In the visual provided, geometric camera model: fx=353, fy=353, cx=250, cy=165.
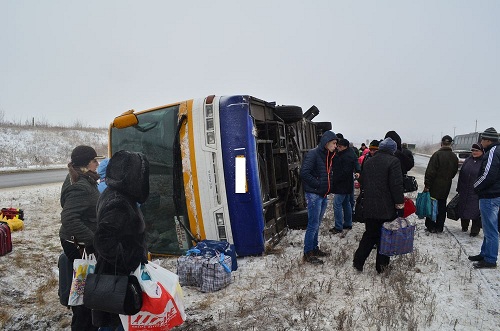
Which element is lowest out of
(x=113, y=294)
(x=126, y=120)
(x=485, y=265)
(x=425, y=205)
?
(x=485, y=265)

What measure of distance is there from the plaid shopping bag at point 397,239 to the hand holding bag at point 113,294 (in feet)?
10.6

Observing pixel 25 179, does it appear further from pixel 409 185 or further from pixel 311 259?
pixel 409 185

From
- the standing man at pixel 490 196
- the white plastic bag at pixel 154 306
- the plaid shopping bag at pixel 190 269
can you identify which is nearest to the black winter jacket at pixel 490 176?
the standing man at pixel 490 196

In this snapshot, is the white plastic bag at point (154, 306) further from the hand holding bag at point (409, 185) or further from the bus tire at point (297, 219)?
the hand holding bag at point (409, 185)

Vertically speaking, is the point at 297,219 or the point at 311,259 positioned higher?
the point at 297,219

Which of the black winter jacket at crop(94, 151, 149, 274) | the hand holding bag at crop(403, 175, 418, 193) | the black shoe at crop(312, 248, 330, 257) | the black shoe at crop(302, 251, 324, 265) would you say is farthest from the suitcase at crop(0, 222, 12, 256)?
the hand holding bag at crop(403, 175, 418, 193)

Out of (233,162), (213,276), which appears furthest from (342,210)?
(213,276)

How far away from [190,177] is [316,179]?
5.97 feet

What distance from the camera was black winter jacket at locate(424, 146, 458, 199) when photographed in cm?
643

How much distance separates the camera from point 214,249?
465cm

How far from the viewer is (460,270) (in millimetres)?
4723

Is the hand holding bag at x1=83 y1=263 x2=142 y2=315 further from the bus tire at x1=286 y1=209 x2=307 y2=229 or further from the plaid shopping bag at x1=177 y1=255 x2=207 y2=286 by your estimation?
the bus tire at x1=286 y1=209 x2=307 y2=229

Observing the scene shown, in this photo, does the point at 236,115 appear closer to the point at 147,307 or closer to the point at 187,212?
the point at 187,212

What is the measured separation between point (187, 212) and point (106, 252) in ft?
9.49
